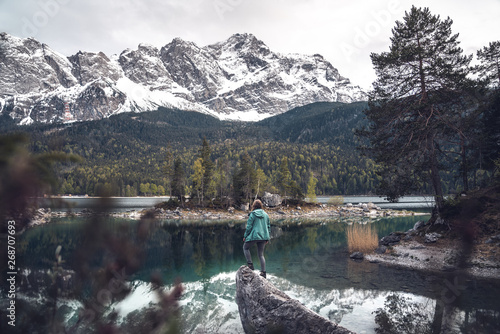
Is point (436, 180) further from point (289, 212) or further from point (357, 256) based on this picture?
point (289, 212)

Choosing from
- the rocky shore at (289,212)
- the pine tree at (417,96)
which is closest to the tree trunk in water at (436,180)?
the pine tree at (417,96)

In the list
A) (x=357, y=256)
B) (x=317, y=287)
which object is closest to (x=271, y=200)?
(x=357, y=256)

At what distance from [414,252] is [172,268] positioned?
48.5 feet

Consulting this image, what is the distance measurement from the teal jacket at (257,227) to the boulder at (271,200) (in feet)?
173

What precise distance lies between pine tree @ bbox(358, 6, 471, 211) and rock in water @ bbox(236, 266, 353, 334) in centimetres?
1488

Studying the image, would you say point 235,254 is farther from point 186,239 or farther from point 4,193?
point 4,193

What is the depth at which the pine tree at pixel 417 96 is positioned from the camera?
1862cm

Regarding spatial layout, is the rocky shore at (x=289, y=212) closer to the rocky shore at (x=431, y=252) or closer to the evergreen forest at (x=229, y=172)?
the evergreen forest at (x=229, y=172)

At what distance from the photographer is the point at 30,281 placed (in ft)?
7.77

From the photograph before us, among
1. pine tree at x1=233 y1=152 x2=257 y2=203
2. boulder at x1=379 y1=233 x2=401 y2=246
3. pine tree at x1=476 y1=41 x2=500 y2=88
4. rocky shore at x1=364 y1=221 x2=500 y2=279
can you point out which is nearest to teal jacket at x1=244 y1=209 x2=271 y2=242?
rocky shore at x1=364 y1=221 x2=500 y2=279

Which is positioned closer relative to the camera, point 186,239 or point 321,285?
point 321,285

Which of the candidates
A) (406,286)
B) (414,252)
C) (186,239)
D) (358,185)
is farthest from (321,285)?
(358,185)

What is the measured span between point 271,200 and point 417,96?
44591 millimetres

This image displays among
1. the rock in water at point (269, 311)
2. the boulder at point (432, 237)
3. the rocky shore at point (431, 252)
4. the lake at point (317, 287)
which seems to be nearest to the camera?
the lake at point (317, 287)
